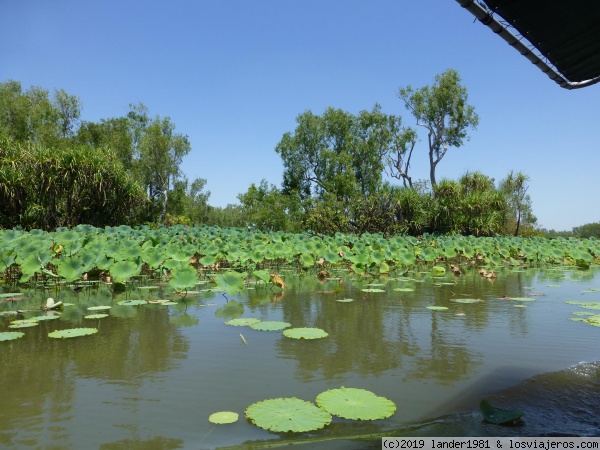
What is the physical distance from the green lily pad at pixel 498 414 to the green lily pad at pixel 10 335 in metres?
2.24

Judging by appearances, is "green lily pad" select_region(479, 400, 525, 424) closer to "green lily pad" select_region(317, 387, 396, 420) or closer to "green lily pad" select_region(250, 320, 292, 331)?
"green lily pad" select_region(317, 387, 396, 420)

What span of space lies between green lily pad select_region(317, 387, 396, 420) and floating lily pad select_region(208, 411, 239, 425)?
0.28 metres

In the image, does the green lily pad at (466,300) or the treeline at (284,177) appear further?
the treeline at (284,177)

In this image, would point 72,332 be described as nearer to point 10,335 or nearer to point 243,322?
point 10,335

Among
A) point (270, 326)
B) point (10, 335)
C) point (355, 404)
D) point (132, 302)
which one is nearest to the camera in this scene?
point (355, 404)

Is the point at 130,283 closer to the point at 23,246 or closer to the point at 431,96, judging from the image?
the point at 23,246

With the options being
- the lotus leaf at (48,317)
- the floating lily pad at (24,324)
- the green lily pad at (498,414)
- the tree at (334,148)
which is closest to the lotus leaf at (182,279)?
the lotus leaf at (48,317)

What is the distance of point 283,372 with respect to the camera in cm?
171

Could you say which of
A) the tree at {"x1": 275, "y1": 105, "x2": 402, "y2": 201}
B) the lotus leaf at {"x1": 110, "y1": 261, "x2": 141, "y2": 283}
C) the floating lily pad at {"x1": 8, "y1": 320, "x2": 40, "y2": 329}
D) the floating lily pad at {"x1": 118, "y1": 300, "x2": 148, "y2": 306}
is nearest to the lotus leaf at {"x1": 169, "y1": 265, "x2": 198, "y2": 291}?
the floating lily pad at {"x1": 118, "y1": 300, "x2": 148, "y2": 306}

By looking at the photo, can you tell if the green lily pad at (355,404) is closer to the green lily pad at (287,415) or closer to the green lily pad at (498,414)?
the green lily pad at (287,415)

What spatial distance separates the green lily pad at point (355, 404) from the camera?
1293mm

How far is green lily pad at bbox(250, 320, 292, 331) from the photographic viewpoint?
2.43 meters

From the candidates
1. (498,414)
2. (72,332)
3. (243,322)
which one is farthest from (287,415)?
(72,332)

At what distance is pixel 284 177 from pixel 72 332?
2192cm
